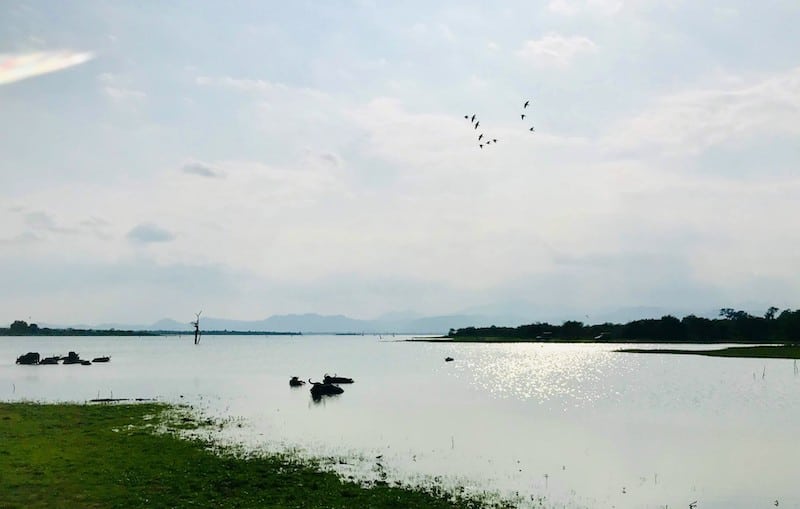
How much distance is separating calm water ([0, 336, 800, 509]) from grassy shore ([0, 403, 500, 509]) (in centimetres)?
421

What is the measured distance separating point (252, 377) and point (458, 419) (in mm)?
64690

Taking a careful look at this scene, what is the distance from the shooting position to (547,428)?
52.1 m

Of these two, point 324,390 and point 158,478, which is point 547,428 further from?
point 324,390

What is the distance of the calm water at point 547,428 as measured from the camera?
33844mm

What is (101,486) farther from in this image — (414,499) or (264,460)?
(414,499)

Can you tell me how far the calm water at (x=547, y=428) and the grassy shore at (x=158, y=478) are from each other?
166 inches

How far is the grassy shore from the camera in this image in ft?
86.2

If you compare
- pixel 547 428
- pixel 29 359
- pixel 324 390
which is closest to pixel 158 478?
pixel 547 428

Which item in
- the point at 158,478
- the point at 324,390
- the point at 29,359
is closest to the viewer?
the point at 158,478

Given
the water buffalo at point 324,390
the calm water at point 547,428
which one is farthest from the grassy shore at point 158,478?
the water buffalo at point 324,390

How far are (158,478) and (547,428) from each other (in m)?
34.4

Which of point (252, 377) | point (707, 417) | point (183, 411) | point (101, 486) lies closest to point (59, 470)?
point (101, 486)

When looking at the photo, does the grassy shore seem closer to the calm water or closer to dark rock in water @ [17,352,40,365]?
the calm water

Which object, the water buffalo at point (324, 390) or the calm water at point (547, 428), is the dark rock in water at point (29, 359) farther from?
the water buffalo at point (324, 390)
